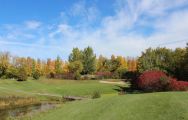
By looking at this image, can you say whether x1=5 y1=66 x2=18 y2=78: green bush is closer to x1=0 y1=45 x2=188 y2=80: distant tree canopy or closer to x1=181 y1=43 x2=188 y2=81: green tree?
x1=0 y1=45 x2=188 y2=80: distant tree canopy

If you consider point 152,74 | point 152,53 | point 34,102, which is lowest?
point 34,102

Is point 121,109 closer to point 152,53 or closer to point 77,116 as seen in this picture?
point 77,116

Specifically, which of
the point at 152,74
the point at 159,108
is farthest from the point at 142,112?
the point at 152,74

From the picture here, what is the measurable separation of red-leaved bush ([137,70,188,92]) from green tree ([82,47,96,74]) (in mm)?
67779

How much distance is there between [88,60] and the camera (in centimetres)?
11219

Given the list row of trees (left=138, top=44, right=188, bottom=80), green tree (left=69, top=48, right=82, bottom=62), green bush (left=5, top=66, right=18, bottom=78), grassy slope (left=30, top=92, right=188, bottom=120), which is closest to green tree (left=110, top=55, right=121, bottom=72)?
green tree (left=69, top=48, right=82, bottom=62)

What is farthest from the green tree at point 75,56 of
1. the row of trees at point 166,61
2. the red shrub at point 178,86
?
the red shrub at point 178,86

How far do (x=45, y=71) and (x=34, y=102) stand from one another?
280 ft

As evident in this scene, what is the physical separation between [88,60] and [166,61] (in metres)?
43.0

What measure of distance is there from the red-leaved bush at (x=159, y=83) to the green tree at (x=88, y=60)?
222ft

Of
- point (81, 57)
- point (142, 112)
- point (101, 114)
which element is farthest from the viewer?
point (81, 57)

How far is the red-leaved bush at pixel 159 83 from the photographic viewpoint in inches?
1510

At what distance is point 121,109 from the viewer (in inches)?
757

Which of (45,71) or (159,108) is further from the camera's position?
(45,71)
